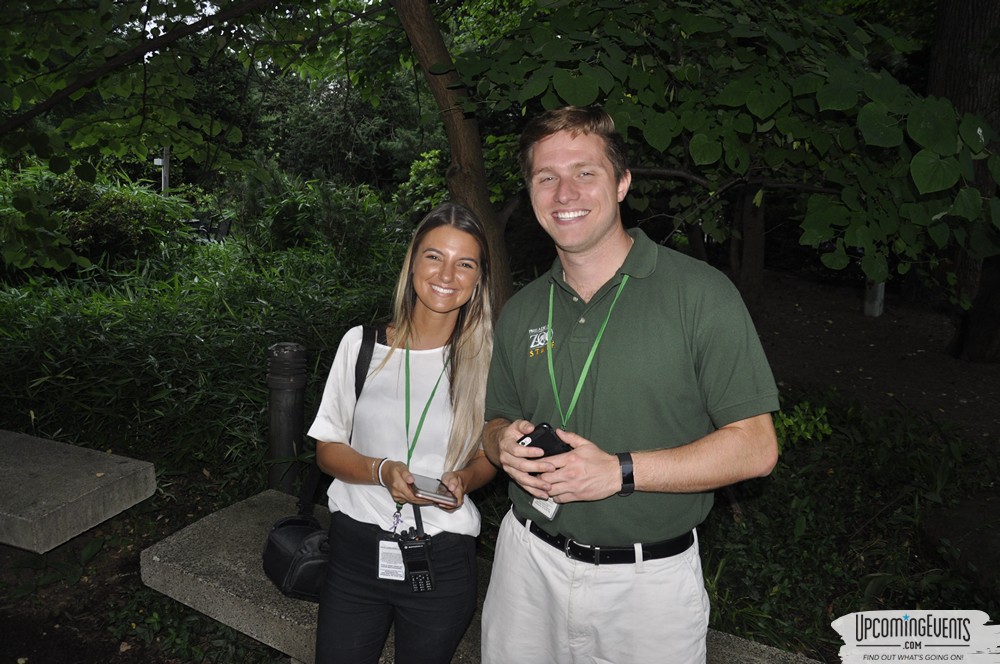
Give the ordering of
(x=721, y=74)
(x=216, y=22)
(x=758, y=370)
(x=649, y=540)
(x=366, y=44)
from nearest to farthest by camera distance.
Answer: (x=758, y=370) → (x=649, y=540) → (x=721, y=74) → (x=216, y=22) → (x=366, y=44)

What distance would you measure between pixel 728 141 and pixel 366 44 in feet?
13.6

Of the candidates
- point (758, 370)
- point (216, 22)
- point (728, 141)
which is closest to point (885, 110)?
point (728, 141)

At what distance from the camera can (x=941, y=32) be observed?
715 centimetres

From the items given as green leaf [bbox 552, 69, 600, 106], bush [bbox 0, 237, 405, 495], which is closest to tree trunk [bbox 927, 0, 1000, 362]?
green leaf [bbox 552, 69, 600, 106]

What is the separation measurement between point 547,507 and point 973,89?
7.02m

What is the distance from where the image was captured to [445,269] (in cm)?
228

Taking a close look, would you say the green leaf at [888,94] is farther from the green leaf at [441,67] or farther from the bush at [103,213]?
the bush at [103,213]

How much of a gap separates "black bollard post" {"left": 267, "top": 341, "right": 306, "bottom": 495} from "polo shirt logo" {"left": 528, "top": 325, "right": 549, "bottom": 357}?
8.19 feet

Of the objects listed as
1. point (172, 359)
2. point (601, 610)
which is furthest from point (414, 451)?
point (172, 359)

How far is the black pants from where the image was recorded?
222cm

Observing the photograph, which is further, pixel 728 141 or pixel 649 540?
pixel 728 141

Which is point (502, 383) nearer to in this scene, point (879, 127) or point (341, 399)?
point (341, 399)

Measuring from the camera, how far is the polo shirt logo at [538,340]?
6.75 feet

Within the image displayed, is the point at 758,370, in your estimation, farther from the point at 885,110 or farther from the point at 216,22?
the point at 216,22
